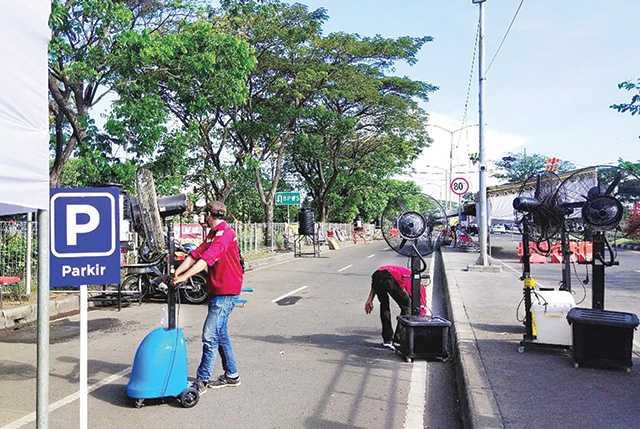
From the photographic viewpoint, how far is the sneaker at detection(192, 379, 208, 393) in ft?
18.2

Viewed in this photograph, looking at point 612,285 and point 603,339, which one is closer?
point 603,339

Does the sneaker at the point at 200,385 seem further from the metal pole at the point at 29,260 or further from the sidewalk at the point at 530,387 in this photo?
the metal pole at the point at 29,260

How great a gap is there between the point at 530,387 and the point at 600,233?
217 cm

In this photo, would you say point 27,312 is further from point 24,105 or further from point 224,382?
point 24,105

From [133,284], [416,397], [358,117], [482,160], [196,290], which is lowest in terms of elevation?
[416,397]

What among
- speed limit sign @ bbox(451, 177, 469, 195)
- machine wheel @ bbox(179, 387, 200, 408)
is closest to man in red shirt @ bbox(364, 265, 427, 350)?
machine wheel @ bbox(179, 387, 200, 408)

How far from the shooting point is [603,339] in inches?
238

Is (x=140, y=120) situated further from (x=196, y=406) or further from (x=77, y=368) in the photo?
(x=196, y=406)

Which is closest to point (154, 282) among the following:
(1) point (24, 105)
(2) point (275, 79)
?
(1) point (24, 105)

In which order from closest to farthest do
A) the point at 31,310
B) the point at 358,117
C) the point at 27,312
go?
the point at 27,312 → the point at 31,310 → the point at 358,117

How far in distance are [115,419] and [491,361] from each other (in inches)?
158

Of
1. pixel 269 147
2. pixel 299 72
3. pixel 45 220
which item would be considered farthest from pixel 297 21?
pixel 45 220

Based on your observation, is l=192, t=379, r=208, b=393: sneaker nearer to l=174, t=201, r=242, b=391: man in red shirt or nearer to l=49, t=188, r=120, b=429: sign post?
l=174, t=201, r=242, b=391: man in red shirt

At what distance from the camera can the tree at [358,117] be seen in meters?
29.8
